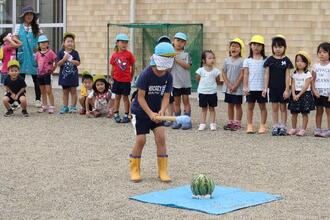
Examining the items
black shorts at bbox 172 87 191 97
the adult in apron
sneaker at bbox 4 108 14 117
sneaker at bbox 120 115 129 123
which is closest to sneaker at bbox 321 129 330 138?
black shorts at bbox 172 87 191 97

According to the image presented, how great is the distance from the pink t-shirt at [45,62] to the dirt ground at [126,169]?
1.90 meters

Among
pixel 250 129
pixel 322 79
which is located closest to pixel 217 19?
pixel 250 129

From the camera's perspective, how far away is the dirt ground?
716 cm

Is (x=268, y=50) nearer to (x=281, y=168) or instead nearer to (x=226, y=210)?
(x=281, y=168)

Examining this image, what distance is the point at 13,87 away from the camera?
14727 millimetres

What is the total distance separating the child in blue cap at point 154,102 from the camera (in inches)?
336

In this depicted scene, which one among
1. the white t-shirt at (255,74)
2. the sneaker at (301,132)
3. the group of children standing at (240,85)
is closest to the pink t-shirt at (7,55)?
the group of children standing at (240,85)

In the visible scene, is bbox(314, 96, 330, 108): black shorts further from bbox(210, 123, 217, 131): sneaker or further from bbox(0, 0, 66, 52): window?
bbox(0, 0, 66, 52): window

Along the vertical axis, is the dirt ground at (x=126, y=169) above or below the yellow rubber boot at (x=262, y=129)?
below

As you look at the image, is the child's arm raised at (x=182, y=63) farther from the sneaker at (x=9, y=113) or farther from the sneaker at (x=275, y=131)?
the sneaker at (x=9, y=113)

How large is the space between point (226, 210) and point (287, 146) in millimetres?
4208

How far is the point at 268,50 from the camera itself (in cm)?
1727

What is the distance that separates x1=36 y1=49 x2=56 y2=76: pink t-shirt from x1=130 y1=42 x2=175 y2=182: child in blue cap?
6737mm

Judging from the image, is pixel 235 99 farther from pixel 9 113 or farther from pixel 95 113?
pixel 9 113
